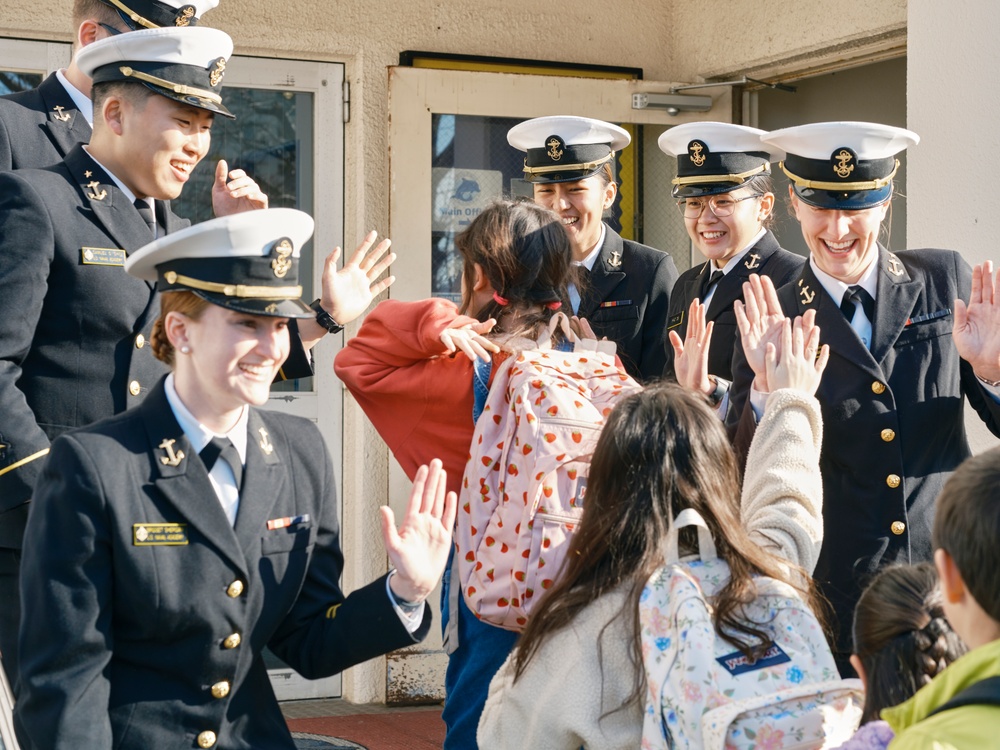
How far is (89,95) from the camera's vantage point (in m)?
3.00

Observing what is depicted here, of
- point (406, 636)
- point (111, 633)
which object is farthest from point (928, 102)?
point (111, 633)

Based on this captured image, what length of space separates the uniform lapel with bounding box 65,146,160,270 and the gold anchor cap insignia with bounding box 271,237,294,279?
0.64m

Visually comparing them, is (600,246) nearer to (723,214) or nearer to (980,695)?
(723,214)

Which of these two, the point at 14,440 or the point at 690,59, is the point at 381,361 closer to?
the point at 14,440

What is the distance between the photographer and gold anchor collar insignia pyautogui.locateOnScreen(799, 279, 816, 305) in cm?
316

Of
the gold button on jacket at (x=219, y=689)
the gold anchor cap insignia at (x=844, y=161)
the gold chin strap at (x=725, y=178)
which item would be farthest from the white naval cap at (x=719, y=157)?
the gold button on jacket at (x=219, y=689)

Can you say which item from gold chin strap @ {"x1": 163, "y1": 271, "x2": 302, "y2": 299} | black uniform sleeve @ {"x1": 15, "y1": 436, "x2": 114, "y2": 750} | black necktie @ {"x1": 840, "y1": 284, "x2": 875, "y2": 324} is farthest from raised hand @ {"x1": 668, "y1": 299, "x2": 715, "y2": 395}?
black uniform sleeve @ {"x1": 15, "y1": 436, "x2": 114, "y2": 750}

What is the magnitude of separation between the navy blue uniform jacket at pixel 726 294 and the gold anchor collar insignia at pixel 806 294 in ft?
1.39

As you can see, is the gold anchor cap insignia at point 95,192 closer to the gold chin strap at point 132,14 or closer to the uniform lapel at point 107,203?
the uniform lapel at point 107,203

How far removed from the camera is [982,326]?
2.89 m

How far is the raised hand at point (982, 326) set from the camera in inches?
113

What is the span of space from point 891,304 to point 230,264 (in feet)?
5.35

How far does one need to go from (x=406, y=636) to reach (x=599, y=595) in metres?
0.31

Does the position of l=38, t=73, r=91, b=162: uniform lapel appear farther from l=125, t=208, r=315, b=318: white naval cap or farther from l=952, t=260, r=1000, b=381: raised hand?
l=952, t=260, r=1000, b=381: raised hand
